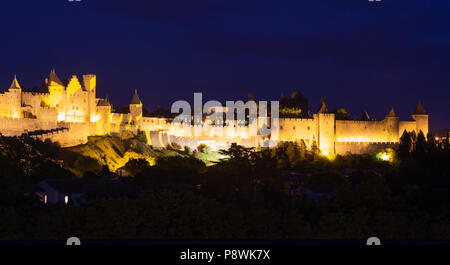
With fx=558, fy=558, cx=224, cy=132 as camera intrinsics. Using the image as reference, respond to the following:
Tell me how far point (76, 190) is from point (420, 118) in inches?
1568

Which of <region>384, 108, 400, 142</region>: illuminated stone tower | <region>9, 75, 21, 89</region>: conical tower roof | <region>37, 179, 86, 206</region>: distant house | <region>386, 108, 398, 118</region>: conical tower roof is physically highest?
<region>9, 75, 21, 89</region>: conical tower roof

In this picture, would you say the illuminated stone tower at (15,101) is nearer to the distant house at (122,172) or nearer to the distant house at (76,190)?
the distant house at (122,172)

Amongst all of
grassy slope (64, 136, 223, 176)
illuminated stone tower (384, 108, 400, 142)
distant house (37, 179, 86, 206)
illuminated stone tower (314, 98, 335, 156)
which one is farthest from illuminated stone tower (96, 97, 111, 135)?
illuminated stone tower (384, 108, 400, 142)

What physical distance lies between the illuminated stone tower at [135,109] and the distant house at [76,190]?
2397 cm

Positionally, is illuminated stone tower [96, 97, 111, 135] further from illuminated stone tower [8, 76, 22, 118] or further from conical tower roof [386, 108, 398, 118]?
conical tower roof [386, 108, 398, 118]

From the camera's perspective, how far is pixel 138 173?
36.4 m

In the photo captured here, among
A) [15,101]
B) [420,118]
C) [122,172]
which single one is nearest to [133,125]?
[15,101]

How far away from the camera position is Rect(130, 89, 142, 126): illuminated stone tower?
53188 mm

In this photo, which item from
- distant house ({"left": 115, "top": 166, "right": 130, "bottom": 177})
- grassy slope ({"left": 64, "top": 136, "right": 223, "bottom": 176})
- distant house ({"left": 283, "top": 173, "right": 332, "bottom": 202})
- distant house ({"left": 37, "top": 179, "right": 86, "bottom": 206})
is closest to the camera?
distant house ({"left": 37, "top": 179, "right": 86, "bottom": 206})

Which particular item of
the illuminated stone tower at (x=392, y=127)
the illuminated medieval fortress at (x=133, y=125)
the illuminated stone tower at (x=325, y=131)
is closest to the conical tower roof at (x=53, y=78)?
the illuminated medieval fortress at (x=133, y=125)
